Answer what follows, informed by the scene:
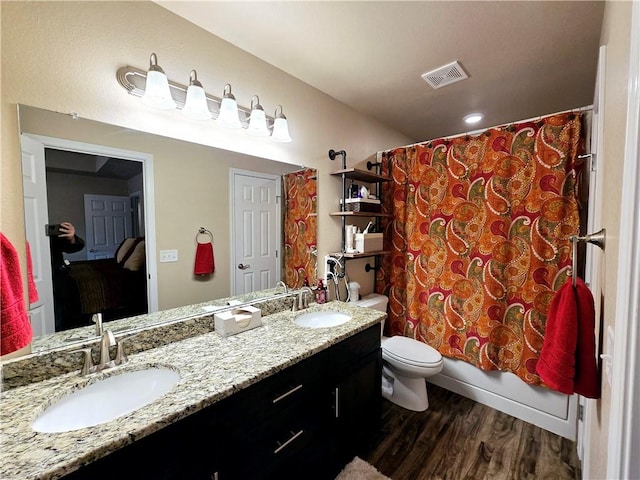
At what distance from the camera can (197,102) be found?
1326 millimetres

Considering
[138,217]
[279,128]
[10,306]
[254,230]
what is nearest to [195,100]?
[279,128]

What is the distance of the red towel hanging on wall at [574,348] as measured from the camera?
2.83 feet

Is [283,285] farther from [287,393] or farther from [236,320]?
[287,393]

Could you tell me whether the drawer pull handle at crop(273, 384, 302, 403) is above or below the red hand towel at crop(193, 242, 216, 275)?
below

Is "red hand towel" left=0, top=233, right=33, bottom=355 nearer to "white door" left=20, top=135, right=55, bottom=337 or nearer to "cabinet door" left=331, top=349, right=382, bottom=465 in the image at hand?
"white door" left=20, top=135, right=55, bottom=337

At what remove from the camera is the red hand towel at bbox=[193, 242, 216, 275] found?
1.48m

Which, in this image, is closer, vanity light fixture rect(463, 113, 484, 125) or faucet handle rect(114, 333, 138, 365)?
faucet handle rect(114, 333, 138, 365)

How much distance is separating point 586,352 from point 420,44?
5.41ft

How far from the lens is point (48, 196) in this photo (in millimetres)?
1034

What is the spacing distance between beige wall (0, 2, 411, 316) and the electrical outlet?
0.08 ft

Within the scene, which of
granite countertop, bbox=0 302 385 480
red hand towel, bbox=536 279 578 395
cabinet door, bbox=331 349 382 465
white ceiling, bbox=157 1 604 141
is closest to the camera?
granite countertop, bbox=0 302 385 480

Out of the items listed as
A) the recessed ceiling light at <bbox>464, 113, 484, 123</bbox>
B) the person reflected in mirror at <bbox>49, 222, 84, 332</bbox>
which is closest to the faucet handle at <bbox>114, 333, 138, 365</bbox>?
the person reflected in mirror at <bbox>49, 222, 84, 332</bbox>

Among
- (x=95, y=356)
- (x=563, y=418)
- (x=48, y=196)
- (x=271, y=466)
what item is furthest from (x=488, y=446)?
(x=48, y=196)

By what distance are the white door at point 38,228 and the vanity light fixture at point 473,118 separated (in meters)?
2.97
